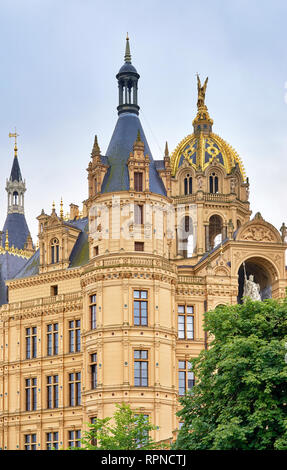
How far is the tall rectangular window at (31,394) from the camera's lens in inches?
3393

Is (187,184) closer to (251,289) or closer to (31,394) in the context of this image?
(251,289)

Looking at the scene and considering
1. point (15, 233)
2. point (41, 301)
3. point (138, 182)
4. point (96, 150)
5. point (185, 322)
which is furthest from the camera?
point (15, 233)

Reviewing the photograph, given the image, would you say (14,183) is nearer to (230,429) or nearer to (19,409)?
(19,409)

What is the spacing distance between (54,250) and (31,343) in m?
8.31

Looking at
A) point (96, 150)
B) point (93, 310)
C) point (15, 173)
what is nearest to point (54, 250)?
point (96, 150)

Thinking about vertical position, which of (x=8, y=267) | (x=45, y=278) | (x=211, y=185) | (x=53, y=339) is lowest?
(x=53, y=339)

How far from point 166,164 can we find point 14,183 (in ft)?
162

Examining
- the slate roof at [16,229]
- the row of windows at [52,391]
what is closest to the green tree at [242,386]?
the row of windows at [52,391]

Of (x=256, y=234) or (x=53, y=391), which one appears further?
(x=53, y=391)

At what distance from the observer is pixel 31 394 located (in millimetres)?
86438

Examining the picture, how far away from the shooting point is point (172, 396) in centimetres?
7738

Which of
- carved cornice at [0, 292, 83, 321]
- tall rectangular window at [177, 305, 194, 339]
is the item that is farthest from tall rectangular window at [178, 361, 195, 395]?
carved cornice at [0, 292, 83, 321]
